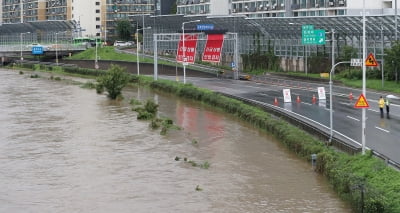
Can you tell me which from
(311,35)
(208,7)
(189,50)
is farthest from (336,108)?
(208,7)

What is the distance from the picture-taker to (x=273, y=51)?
8512cm

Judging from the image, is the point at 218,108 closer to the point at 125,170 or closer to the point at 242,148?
the point at 242,148

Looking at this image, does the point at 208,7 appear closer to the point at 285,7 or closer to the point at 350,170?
the point at 285,7

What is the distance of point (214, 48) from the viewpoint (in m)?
70.2

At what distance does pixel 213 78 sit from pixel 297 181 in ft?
181

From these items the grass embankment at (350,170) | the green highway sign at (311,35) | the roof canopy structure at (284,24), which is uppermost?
the roof canopy structure at (284,24)

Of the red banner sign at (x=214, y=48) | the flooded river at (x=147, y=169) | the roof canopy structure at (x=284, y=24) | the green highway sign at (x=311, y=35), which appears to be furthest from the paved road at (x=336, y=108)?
the roof canopy structure at (x=284, y=24)

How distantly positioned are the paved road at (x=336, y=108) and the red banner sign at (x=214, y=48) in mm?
2935

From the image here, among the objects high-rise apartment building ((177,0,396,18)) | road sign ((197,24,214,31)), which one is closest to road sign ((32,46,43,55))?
high-rise apartment building ((177,0,396,18))

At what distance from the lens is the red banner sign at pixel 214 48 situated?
6902 cm

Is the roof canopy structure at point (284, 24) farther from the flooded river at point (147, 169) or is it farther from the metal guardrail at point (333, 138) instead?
the metal guardrail at point (333, 138)

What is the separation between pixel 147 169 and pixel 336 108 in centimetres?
1960

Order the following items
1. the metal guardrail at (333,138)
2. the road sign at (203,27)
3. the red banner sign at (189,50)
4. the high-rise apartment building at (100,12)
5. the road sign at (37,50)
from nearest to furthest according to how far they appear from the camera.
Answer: the metal guardrail at (333,138)
the red banner sign at (189,50)
the road sign at (203,27)
the road sign at (37,50)
the high-rise apartment building at (100,12)

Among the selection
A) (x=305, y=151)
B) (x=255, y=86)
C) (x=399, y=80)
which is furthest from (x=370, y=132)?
(x=255, y=86)
